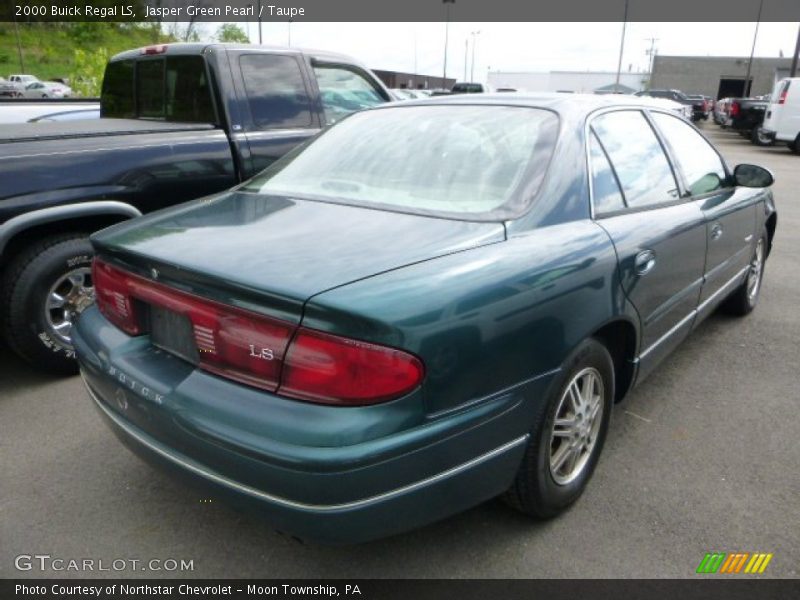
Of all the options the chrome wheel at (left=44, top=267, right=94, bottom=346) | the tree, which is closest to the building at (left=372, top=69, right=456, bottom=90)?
the tree

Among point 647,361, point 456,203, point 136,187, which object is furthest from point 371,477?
point 136,187

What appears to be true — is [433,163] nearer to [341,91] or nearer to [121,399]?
[121,399]

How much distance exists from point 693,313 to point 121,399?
9.31 feet

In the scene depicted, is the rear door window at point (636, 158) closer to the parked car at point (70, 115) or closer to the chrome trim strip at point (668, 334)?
the chrome trim strip at point (668, 334)

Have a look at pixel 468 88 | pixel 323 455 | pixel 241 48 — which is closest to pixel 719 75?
pixel 468 88

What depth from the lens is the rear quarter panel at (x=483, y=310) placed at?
1.75 metres

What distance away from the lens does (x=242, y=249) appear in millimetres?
2080

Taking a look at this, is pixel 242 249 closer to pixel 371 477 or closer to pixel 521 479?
pixel 371 477

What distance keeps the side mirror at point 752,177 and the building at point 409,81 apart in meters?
46.1

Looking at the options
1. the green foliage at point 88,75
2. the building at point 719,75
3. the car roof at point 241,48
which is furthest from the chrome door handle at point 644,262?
the building at point 719,75

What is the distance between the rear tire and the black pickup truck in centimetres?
335

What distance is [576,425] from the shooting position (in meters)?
2.52

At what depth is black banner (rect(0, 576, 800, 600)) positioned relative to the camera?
2.18 m

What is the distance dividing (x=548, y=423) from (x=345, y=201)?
1.15 meters
